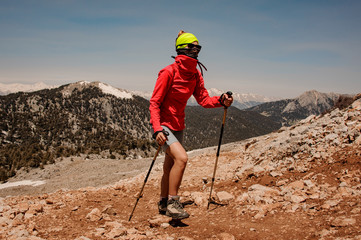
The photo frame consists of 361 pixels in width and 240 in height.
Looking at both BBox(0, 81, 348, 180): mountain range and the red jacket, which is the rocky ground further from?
BBox(0, 81, 348, 180): mountain range

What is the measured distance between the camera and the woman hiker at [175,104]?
404 centimetres

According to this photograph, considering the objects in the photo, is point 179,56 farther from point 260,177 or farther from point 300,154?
point 300,154

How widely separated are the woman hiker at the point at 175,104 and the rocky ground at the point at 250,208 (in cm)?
73

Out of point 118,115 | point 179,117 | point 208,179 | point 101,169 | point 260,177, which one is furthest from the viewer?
point 118,115

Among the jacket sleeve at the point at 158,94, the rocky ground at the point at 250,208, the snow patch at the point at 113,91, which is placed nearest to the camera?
the rocky ground at the point at 250,208

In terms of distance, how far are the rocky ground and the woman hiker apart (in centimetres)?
73

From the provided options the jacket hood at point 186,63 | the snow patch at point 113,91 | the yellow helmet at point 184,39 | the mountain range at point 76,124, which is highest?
the snow patch at point 113,91

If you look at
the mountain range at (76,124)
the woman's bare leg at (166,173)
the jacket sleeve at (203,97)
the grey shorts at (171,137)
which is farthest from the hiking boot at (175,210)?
the mountain range at (76,124)

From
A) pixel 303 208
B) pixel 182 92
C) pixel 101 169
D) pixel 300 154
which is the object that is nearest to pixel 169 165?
pixel 182 92

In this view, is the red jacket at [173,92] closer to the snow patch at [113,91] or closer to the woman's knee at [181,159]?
the woman's knee at [181,159]

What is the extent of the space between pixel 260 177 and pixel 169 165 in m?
2.97

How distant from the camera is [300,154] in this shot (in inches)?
265

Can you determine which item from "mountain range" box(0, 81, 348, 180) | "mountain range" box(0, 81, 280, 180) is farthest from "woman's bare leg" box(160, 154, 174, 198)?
"mountain range" box(0, 81, 280, 180)

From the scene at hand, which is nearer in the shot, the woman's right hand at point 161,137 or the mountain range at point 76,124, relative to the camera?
the woman's right hand at point 161,137
